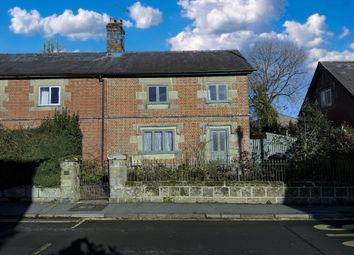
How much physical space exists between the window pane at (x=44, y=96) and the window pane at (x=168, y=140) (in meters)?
6.80

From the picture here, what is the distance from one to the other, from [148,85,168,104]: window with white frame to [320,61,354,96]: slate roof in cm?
1113

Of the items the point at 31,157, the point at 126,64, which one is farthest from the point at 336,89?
the point at 31,157

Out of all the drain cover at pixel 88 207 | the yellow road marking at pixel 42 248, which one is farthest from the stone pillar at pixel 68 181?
the yellow road marking at pixel 42 248

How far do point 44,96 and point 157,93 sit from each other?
6.23m

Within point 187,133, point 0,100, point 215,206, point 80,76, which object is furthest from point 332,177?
point 0,100

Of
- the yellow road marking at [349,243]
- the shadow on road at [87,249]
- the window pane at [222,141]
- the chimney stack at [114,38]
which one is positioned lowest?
the yellow road marking at [349,243]

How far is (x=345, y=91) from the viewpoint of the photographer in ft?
82.3

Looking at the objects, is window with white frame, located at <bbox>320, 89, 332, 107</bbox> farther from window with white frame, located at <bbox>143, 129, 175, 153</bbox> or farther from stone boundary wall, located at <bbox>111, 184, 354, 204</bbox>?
stone boundary wall, located at <bbox>111, 184, 354, 204</bbox>

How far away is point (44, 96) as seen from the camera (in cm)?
2234

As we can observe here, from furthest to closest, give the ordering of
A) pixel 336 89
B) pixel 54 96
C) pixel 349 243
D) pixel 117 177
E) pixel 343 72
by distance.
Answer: pixel 343 72 → pixel 336 89 → pixel 54 96 → pixel 117 177 → pixel 349 243

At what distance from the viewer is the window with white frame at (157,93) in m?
22.4

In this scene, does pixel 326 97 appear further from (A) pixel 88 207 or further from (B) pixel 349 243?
(B) pixel 349 243

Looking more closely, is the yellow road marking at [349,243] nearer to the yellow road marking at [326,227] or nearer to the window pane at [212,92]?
the yellow road marking at [326,227]

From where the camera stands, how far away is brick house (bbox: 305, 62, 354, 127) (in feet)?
82.2
